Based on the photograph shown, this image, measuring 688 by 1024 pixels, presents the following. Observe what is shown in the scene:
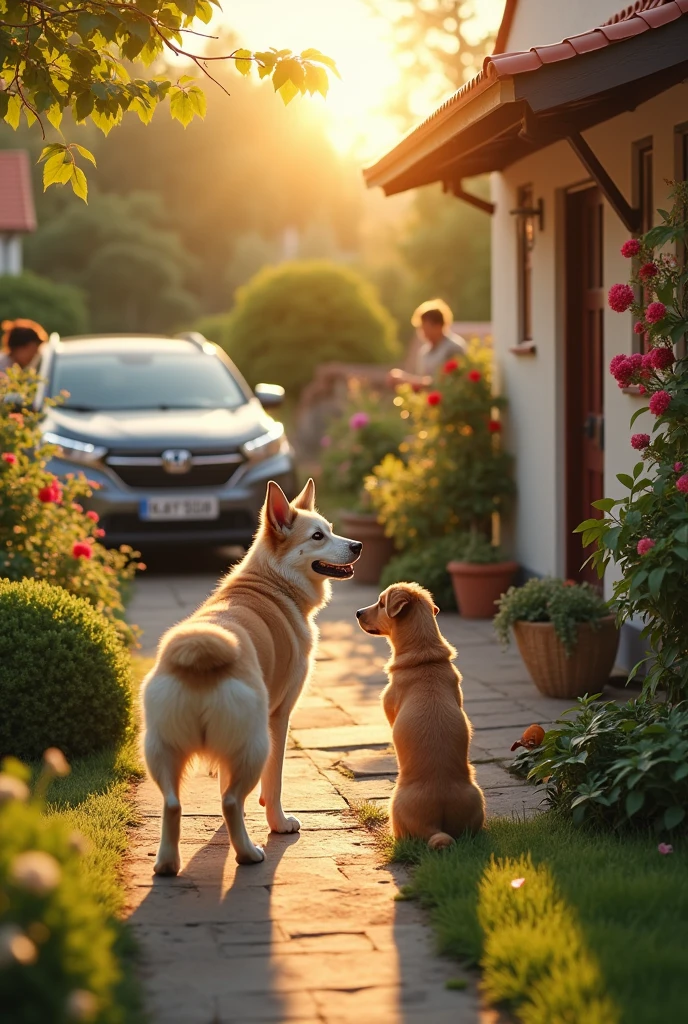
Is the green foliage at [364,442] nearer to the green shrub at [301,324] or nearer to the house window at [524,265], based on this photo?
the house window at [524,265]

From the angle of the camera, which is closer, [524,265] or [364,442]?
[524,265]

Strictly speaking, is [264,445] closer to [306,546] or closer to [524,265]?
[524,265]

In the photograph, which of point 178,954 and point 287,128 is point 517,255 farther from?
point 287,128

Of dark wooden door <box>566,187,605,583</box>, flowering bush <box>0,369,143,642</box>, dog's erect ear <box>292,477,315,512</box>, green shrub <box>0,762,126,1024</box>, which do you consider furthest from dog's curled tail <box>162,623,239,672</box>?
dark wooden door <box>566,187,605,583</box>

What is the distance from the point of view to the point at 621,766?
4910 millimetres

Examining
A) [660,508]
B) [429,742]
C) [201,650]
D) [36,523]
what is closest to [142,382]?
[36,523]

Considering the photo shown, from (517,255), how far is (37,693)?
20.3 feet

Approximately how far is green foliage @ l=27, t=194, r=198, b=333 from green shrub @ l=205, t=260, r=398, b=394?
94.3 feet

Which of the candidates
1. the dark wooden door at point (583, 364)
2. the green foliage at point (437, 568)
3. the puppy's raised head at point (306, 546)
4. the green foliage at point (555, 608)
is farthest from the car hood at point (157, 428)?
the puppy's raised head at point (306, 546)

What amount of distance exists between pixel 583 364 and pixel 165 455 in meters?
4.19

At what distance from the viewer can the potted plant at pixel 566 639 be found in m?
7.60

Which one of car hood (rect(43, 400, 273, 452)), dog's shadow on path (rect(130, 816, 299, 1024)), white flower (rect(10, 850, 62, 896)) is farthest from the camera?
car hood (rect(43, 400, 273, 452))

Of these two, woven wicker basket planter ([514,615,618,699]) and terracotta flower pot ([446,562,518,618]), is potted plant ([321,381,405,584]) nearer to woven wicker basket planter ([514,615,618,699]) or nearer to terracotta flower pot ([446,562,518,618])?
terracotta flower pot ([446,562,518,618])

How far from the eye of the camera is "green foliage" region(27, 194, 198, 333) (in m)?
53.9
